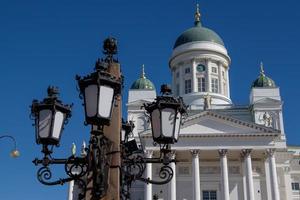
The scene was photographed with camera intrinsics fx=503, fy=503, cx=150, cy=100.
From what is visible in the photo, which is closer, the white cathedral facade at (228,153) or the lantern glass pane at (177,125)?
the lantern glass pane at (177,125)

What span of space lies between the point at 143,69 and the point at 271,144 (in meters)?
20.8

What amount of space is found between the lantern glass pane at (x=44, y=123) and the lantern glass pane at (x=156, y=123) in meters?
1.33

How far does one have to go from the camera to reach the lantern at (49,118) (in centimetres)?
631

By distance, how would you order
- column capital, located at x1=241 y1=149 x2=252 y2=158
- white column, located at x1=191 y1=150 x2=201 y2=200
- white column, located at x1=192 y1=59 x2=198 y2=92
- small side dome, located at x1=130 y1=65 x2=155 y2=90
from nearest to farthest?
1. white column, located at x1=191 y1=150 x2=201 y2=200
2. column capital, located at x1=241 y1=149 x2=252 y2=158
3. small side dome, located at x1=130 y1=65 x2=155 y2=90
4. white column, located at x1=192 y1=59 x2=198 y2=92

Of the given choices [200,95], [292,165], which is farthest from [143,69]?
[292,165]

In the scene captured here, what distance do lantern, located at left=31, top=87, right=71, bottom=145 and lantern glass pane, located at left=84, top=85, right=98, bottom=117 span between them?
0.82 meters

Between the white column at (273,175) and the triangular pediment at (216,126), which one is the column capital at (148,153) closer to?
the triangular pediment at (216,126)

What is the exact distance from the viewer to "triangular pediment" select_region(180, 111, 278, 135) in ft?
142

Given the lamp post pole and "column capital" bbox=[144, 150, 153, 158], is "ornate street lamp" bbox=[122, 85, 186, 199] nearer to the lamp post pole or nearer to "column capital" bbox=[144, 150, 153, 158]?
the lamp post pole

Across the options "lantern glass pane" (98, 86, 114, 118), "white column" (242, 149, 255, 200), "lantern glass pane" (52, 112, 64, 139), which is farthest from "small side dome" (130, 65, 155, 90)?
"lantern glass pane" (98, 86, 114, 118)

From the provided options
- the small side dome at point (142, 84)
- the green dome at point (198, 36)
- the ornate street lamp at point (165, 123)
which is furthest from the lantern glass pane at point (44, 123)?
the green dome at point (198, 36)

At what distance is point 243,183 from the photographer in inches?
1768

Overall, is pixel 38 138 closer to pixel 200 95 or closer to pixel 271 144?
pixel 271 144

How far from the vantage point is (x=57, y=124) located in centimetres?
641
